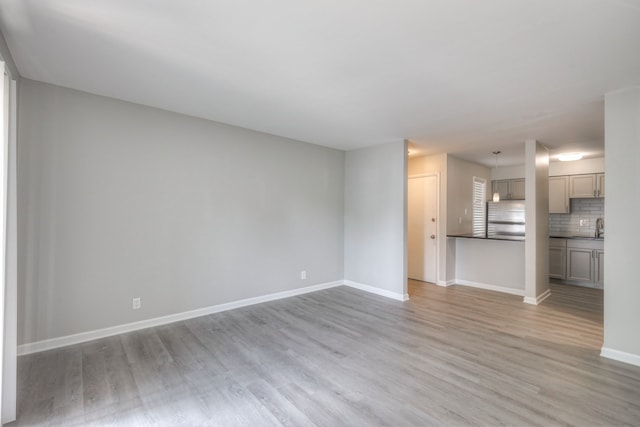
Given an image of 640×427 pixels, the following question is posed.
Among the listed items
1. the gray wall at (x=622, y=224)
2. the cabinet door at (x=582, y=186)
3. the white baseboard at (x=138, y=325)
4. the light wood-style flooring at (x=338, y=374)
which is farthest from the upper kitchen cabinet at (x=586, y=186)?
the white baseboard at (x=138, y=325)

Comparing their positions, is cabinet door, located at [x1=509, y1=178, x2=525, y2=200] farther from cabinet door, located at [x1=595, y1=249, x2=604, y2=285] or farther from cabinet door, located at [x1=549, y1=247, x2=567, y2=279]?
cabinet door, located at [x1=595, y1=249, x2=604, y2=285]

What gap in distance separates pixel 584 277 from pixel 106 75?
783 cm

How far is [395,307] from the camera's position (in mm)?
4211

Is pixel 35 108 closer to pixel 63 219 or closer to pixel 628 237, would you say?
pixel 63 219

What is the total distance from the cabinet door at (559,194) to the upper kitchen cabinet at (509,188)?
553 millimetres

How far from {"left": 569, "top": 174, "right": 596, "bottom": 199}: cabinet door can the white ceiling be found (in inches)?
113

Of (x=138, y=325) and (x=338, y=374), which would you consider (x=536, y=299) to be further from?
(x=138, y=325)

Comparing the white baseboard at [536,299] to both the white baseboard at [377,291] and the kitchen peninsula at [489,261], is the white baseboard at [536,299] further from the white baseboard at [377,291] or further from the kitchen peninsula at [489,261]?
the white baseboard at [377,291]

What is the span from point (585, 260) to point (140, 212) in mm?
7396

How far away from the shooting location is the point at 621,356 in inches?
106

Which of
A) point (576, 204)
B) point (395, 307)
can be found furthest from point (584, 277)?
point (395, 307)

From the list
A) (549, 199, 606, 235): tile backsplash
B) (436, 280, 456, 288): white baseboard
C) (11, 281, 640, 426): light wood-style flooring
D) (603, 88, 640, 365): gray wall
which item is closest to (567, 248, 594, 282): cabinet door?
(549, 199, 606, 235): tile backsplash

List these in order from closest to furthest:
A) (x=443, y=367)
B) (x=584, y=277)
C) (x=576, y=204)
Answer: (x=443, y=367), (x=584, y=277), (x=576, y=204)

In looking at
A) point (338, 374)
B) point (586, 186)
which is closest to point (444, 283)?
point (586, 186)
